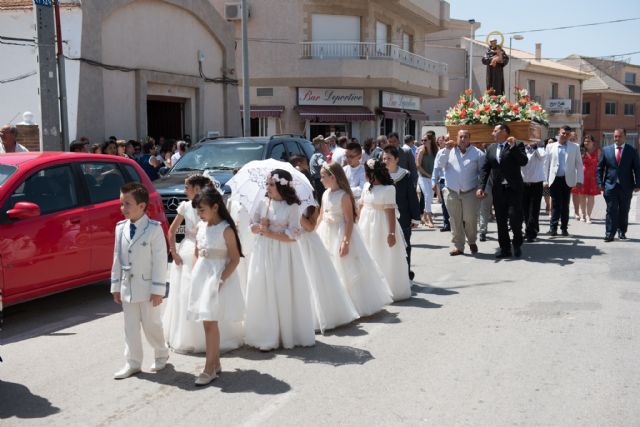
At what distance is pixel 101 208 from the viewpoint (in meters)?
8.41

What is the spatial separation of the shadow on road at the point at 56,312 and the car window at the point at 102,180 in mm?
1213

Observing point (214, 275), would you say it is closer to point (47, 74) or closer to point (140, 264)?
point (140, 264)

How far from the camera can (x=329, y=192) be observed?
773cm

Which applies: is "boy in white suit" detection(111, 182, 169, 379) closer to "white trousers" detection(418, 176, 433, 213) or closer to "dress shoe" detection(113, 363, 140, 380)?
"dress shoe" detection(113, 363, 140, 380)

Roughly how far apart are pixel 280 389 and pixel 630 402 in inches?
96.5

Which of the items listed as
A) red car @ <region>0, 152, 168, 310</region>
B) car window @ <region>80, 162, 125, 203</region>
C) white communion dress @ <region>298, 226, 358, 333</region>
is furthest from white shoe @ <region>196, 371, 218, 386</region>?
car window @ <region>80, 162, 125, 203</region>

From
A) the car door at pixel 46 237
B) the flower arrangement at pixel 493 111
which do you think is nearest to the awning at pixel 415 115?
the flower arrangement at pixel 493 111

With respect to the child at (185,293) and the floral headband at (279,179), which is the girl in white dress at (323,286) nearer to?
the floral headband at (279,179)

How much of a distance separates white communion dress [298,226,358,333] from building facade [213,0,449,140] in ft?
84.4

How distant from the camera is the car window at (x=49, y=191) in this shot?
25.1ft

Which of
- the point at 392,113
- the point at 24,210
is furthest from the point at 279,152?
the point at 392,113

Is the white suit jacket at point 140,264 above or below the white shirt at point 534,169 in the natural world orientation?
below

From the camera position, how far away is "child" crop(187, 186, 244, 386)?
562 cm

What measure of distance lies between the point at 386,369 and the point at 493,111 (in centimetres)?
766
